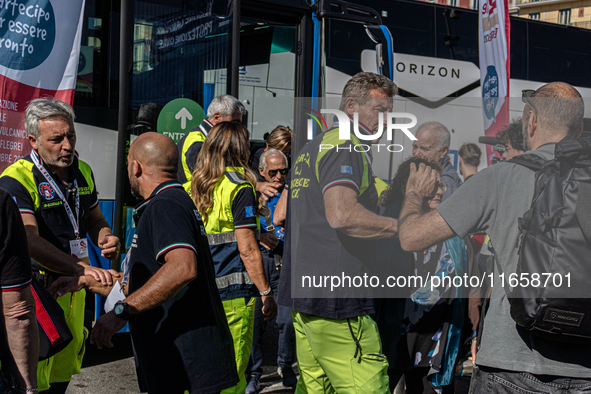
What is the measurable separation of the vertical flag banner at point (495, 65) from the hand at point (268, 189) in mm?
2506

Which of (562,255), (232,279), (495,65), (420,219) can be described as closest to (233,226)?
(232,279)

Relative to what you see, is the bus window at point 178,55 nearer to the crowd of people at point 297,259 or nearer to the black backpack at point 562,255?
the crowd of people at point 297,259

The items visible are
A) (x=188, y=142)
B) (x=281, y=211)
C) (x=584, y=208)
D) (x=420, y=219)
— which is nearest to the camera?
(x=584, y=208)

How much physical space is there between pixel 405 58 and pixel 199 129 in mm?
4372

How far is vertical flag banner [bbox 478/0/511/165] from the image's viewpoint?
6.14 m

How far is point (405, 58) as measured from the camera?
26.2 ft

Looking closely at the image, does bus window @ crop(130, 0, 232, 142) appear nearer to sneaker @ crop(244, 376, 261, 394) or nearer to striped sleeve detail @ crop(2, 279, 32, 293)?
sneaker @ crop(244, 376, 261, 394)

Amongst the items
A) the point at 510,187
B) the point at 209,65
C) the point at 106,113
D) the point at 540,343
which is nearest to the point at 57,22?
the point at 106,113

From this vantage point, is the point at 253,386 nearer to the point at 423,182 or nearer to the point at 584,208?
the point at 423,182

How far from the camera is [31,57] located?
14.2ft

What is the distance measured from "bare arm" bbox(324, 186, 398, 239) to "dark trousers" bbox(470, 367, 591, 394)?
733mm

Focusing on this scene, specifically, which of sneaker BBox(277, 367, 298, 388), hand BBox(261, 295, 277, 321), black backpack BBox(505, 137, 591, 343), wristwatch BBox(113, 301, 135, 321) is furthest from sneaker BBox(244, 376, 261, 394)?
black backpack BBox(505, 137, 591, 343)

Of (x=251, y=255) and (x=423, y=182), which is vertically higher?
(x=423, y=182)

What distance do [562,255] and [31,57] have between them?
3911 millimetres
